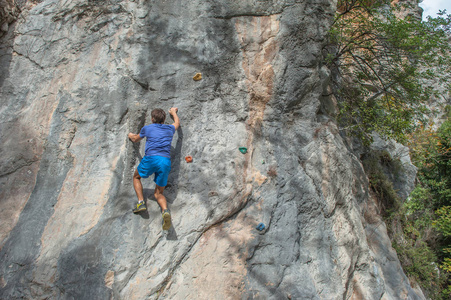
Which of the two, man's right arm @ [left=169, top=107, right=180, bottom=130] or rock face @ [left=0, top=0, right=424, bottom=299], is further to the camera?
man's right arm @ [left=169, top=107, right=180, bottom=130]

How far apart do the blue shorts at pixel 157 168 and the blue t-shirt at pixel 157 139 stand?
7 cm

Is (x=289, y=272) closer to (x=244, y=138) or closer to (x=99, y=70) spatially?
(x=244, y=138)

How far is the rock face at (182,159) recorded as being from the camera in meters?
3.36

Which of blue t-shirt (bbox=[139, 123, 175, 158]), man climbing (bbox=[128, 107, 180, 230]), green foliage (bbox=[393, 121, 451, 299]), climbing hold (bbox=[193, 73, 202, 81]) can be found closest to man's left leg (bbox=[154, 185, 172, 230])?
man climbing (bbox=[128, 107, 180, 230])

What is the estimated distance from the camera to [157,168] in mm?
3453

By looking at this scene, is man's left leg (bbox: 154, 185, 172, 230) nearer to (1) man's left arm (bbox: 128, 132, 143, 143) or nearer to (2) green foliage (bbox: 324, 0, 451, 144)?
(1) man's left arm (bbox: 128, 132, 143, 143)

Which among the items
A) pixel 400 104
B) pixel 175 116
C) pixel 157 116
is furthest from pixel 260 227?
pixel 400 104

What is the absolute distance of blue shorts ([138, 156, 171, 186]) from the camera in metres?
3.45

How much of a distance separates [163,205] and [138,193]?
14.2 inches

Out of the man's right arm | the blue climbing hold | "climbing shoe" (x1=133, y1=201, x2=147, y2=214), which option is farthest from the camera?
the man's right arm

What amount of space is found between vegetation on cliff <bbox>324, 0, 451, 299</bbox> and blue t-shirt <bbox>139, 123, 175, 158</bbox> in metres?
3.50

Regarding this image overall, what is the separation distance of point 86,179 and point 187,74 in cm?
209

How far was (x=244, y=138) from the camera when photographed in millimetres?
4168

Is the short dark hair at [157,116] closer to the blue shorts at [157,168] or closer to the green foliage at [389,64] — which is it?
the blue shorts at [157,168]
